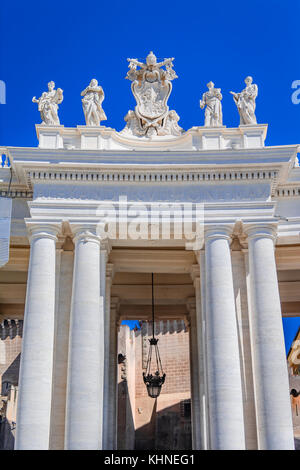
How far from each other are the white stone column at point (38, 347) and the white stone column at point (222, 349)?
214 inches

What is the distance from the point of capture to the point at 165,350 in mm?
54250

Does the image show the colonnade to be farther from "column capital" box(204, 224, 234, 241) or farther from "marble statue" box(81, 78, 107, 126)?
"marble statue" box(81, 78, 107, 126)

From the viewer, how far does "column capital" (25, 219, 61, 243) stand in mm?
21031

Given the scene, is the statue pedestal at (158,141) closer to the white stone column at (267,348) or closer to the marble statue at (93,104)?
the marble statue at (93,104)

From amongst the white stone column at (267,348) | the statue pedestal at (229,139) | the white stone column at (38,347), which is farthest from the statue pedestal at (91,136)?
the white stone column at (267,348)

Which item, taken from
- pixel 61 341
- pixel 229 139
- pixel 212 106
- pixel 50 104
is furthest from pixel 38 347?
pixel 212 106

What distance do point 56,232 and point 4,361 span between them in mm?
32712

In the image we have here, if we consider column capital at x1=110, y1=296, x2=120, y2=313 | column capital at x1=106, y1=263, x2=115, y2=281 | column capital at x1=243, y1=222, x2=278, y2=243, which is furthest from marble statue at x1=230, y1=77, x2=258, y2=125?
column capital at x1=110, y1=296, x2=120, y2=313

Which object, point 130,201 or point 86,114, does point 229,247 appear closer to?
point 130,201

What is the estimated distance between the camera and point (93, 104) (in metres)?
23.5

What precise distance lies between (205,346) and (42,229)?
730 centimetres

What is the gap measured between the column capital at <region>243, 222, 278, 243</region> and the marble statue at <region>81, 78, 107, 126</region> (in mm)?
7489
